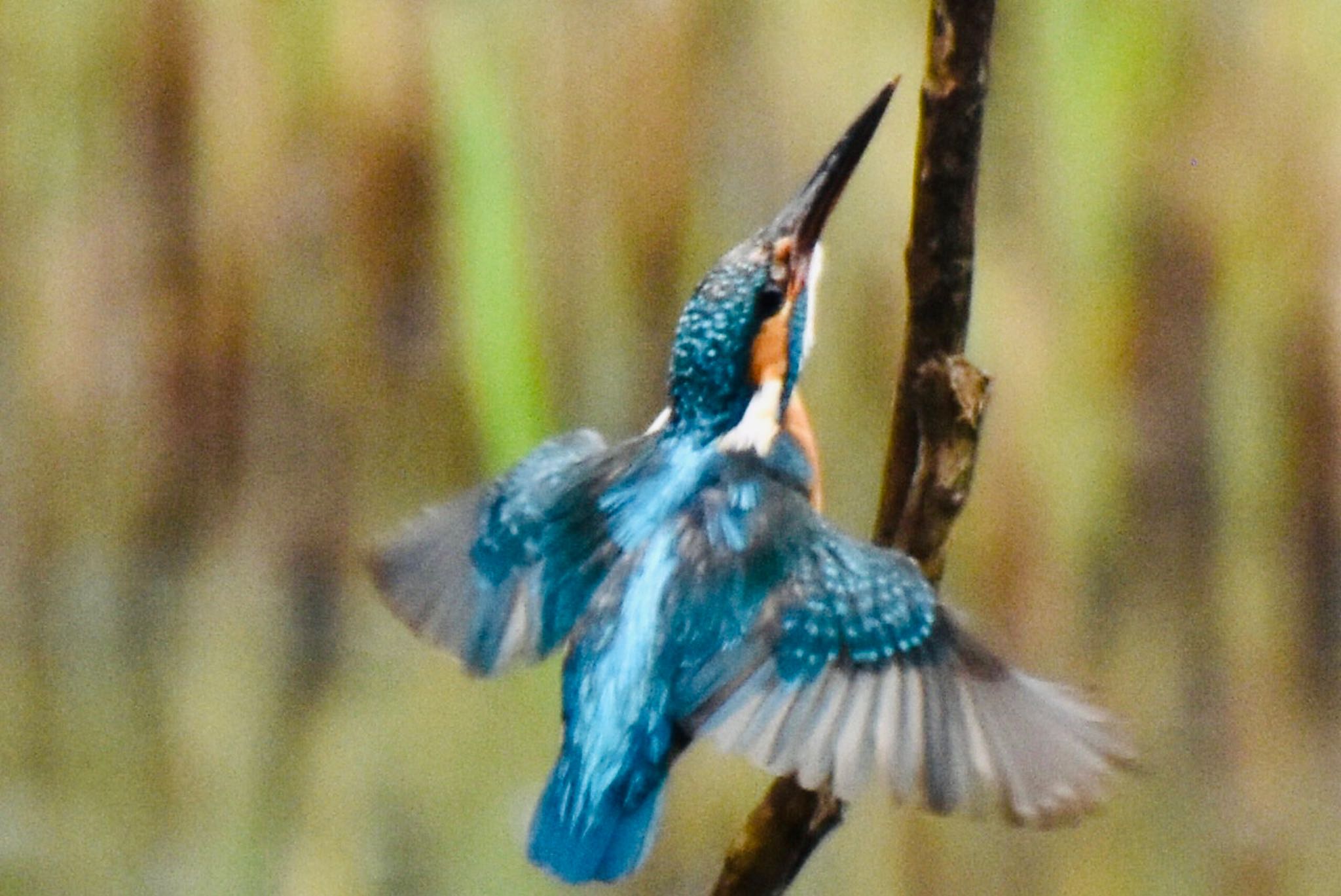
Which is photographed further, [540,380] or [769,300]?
[540,380]

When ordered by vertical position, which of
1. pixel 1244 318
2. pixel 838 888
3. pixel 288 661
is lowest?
pixel 838 888

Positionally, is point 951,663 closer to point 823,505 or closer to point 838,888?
point 823,505

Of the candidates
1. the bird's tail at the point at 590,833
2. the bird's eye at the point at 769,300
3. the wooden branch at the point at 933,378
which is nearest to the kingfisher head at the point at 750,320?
the bird's eye at the point at 769,300

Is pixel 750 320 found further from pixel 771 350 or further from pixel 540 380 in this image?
pixel 540 380

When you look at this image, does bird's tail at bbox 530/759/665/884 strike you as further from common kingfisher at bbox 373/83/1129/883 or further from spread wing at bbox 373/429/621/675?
spread wing at bbox 373/429/621/675

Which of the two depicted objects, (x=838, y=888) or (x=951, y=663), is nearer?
(x=951, y=663)

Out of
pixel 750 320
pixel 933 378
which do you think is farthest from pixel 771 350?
pixel 933 378

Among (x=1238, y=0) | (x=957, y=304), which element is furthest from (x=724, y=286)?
(x=1238, y=0)
